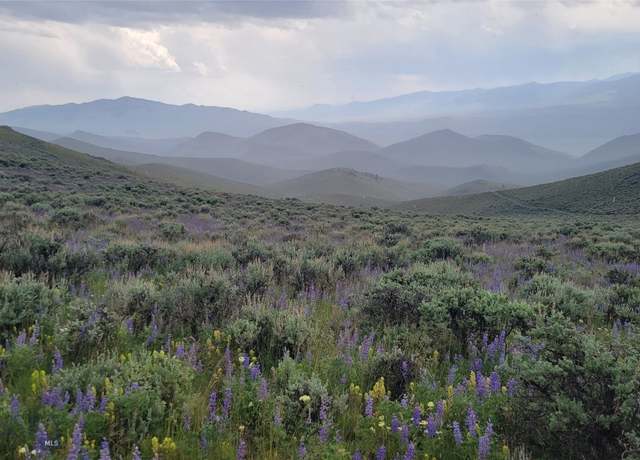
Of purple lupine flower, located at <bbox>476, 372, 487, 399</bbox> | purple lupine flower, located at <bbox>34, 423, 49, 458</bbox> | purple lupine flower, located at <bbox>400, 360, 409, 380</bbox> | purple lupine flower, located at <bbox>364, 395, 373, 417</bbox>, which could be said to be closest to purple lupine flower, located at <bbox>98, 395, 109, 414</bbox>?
purple lupine flower, located at <bbox>34, 423, 49, 458</bbox>

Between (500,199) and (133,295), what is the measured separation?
286 ft

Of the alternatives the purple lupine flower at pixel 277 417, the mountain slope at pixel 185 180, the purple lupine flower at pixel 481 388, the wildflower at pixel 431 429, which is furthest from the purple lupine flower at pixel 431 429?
the mountain slope at pixel 185 180

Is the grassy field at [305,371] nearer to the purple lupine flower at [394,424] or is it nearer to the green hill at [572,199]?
the purple lupine flower at [394,424]

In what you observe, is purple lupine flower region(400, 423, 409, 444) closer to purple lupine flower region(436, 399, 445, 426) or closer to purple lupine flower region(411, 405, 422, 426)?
purple lupine flower region(411, 405, 422, 426)

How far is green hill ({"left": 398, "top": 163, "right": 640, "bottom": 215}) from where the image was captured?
59.1 m

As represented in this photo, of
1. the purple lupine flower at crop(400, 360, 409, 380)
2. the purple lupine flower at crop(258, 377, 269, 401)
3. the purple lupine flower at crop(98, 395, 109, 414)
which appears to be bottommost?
the purple lupine flower at crop(400, 360, 409, 380)

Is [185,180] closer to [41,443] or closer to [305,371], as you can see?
[305,371]

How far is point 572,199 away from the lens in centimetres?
6800

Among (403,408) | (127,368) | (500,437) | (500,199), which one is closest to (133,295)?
(127,368)

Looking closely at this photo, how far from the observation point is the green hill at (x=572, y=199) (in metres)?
59.1

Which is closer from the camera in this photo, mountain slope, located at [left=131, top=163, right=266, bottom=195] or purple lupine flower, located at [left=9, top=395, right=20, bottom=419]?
purple lupine flower, located at [left=9, top=395, right=20, bottom=419]

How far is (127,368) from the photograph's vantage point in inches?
118

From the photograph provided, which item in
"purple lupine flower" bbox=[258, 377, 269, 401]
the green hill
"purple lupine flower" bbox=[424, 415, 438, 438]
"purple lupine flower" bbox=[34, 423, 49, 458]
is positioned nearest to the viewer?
"purple lupine flower" bbox=[34, 423, 49, 458]

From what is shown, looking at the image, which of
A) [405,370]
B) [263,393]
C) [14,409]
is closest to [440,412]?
[405,370]
